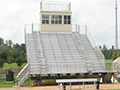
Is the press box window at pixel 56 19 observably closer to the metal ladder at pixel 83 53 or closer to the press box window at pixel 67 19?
the press box window at pixel 67 19

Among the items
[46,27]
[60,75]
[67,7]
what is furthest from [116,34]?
[60,75]

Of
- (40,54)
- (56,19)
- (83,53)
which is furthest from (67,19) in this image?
(40,54)

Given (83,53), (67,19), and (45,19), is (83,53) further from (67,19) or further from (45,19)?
(45,19)

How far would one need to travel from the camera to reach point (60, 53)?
29.3 m

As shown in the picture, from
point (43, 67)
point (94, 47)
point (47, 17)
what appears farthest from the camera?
point (47, 17)

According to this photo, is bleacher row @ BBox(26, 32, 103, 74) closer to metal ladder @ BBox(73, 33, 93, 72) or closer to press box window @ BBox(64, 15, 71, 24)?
metal ladder @ BBox(73, 33, 93, 72)

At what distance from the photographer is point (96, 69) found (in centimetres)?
2709

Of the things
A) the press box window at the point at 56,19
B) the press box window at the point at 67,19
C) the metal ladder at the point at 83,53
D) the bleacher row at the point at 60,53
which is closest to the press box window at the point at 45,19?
the press box window at the point at 56,19

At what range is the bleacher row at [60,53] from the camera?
85.3 ft

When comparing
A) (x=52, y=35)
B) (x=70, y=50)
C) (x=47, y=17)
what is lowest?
(x=70, y=50)

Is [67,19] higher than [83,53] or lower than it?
higher

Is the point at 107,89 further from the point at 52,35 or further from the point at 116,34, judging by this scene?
the point at 116,34

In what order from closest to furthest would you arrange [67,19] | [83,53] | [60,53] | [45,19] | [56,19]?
[60,53] → [83,53] → [45,19] → [56,19] → [67,19]

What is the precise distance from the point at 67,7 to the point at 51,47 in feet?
23.9
